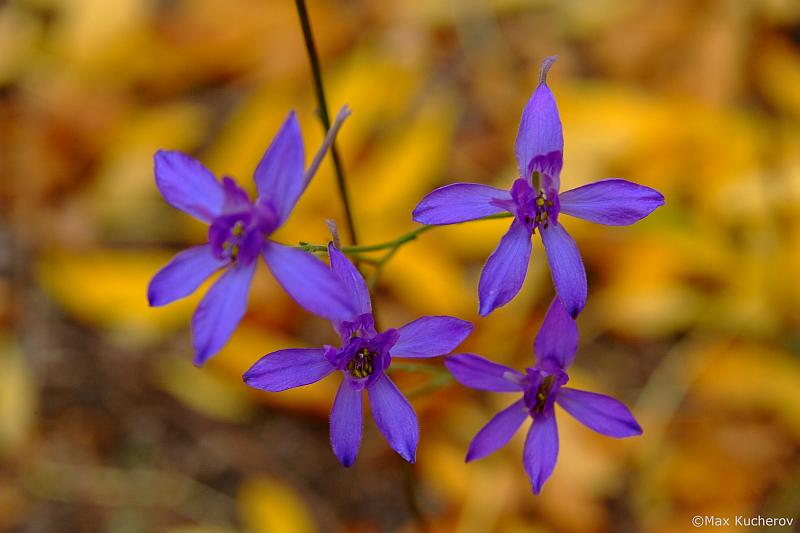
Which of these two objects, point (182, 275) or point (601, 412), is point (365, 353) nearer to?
point (182, 275)

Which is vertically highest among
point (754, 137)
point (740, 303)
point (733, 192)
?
point (754, 137)

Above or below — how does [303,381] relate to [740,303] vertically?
below

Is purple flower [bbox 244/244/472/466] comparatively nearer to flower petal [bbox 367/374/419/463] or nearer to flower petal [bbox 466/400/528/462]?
flower petal [bbox 367/374/419/463]

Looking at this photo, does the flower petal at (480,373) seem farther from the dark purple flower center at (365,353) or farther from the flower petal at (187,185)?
the flower petal at (187,185)

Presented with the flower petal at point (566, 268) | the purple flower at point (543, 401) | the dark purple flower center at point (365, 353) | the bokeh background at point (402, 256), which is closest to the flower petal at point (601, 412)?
the purple flower at point (543, 401)

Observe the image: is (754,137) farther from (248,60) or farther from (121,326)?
(121,326)

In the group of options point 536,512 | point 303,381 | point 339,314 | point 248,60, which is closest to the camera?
point 339,314

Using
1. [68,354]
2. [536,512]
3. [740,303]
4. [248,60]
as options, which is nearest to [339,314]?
[536,512]
